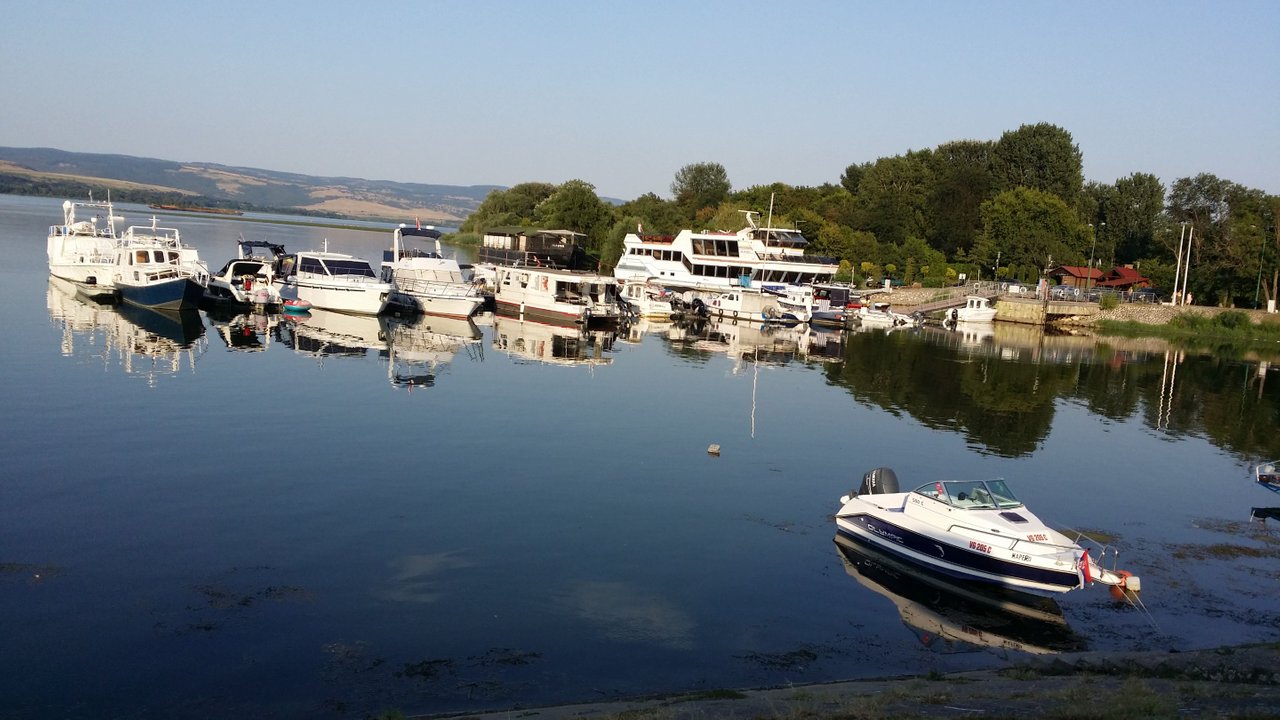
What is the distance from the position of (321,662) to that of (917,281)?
9515 cm

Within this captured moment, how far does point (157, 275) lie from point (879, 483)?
45.1 meters

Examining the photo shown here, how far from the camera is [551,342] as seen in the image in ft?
174

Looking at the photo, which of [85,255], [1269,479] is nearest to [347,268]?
[85,255]

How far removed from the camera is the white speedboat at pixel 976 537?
18.0 m

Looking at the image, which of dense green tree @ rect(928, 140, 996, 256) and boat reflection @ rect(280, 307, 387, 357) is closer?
boat reflection @ rect(280, 307, 387, 357)

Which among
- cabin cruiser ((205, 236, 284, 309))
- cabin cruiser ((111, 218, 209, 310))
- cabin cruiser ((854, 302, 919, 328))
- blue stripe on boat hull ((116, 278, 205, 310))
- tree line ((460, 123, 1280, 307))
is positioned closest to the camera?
blue stripe on boat hull ((116, 278, 205, 310))

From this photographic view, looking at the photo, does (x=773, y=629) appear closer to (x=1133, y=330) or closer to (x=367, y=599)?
(x=367, y=599)

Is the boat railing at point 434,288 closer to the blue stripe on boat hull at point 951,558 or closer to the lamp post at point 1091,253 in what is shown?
the blue stripe on boat hull at point 951,558

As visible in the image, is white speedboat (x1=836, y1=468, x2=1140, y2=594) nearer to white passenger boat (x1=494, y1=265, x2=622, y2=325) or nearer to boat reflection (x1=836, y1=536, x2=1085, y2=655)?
boat reflection (x1=836, y1=536, x2=1085, y2=655)

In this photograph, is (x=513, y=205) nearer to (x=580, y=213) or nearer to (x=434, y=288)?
(x=580, y=213)

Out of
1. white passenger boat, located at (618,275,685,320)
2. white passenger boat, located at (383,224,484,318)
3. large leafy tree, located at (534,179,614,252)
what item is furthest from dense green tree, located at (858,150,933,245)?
white passenger boat, located at (383,224,484,318)

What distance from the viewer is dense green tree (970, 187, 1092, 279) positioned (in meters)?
98.2

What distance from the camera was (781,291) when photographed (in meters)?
75.9

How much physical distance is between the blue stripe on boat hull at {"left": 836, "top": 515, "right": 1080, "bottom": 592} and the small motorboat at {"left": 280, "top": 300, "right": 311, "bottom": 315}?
4411cm
